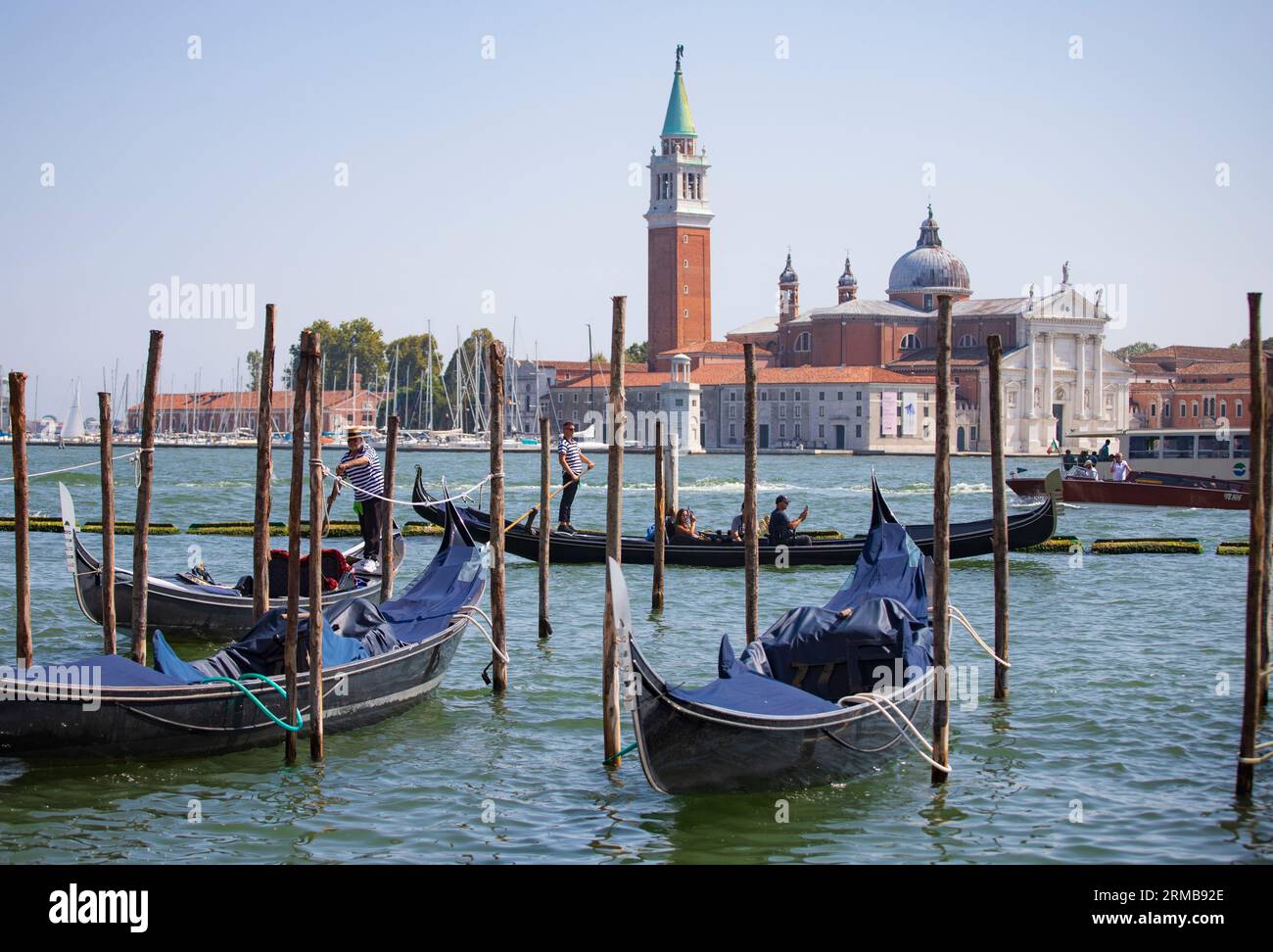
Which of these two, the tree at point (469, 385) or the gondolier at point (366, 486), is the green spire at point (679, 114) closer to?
the tree at point (469, 385)

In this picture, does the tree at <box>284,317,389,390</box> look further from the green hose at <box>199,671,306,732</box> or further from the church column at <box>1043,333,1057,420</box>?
the green hose at <box>199,671,306,732</box>

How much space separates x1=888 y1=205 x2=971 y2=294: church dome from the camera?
72.5 metres

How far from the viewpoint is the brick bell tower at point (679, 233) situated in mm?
69812

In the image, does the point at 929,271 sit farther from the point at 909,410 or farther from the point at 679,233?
the point at 679,233

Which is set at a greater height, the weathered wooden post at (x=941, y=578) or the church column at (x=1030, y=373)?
the church column at (x=1030, y=373)

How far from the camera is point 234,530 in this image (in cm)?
1955

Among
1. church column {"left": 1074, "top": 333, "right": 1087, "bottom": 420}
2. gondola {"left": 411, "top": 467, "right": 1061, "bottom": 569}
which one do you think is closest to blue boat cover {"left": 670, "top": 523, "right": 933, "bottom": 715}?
gondola {"left": 411, "top": 467, "right": 1061, "bottom": 569}

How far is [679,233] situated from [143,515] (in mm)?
62318

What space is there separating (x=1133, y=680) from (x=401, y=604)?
14.5 feet

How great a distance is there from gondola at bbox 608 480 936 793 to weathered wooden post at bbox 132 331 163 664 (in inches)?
128


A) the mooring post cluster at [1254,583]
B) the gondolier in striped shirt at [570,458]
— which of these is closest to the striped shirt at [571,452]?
the gondolier in striped shirt at [570,458]
